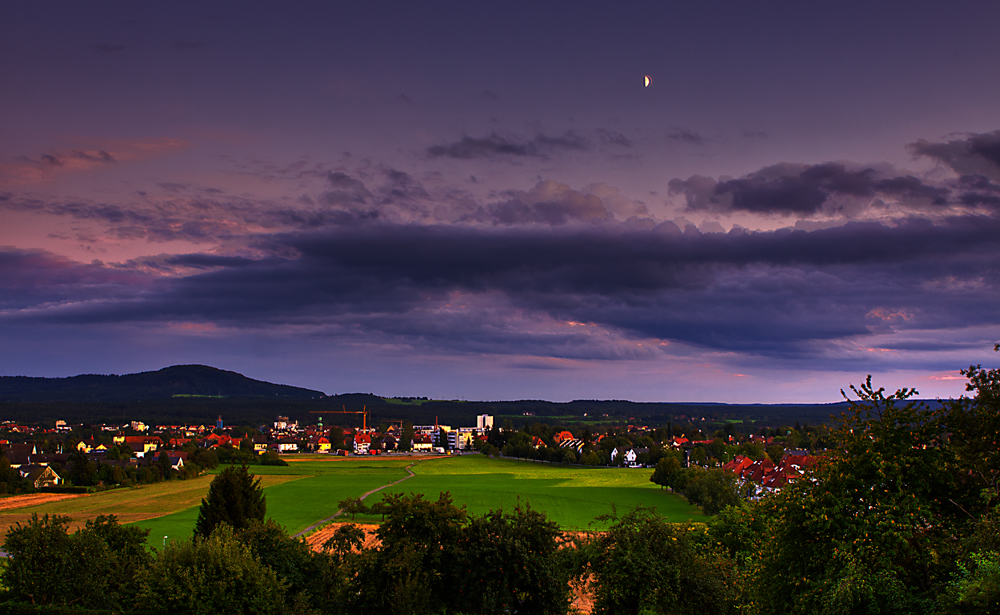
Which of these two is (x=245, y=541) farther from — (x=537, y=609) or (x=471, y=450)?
(x=471, y=450)

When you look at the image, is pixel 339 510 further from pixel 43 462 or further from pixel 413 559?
pixel 43 462

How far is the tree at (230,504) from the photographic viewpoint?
3678cm

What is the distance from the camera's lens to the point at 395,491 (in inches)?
3391

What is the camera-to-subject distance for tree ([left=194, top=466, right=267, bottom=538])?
3678 centimetres

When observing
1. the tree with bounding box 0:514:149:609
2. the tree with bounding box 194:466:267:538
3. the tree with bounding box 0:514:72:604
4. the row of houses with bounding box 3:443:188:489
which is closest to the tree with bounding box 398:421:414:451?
the row of houses with bounding box 3:443:188:489

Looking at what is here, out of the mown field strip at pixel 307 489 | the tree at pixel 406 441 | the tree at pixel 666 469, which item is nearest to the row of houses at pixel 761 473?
the tree at pixel 666 469

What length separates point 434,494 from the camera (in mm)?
85312

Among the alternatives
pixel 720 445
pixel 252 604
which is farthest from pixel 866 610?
pixel 720 445

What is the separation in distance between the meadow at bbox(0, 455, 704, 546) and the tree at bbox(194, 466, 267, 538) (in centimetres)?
1092

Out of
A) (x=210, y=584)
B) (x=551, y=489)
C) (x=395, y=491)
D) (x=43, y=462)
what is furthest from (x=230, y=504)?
(x=43, y=462)

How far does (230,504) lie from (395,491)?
165 feet

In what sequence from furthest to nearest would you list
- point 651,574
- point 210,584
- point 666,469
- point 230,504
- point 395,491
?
point 666,469 → point 395,491 → point 230,504 → point 651,574 → point 210,584

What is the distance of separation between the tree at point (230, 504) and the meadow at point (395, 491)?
1092 centimetres

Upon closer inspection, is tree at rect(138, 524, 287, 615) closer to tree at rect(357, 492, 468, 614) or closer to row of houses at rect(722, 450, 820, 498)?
tree at rect(357, 492, 468, 614)
